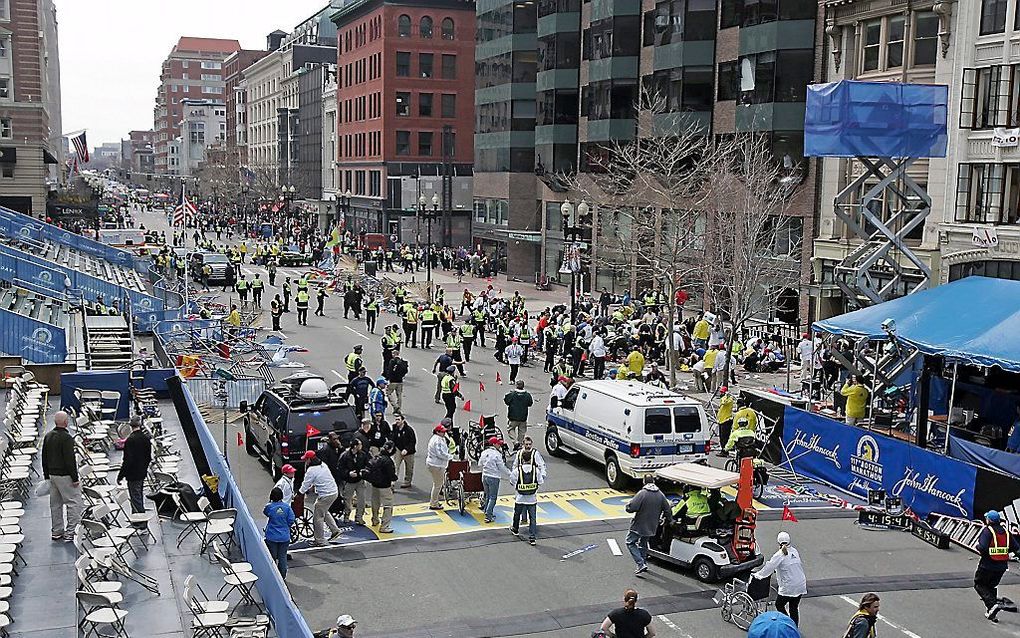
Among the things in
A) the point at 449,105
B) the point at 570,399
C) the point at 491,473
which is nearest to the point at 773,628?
the point at 491,473

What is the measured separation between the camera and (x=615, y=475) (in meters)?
20.0

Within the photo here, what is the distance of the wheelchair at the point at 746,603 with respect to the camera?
13.6 m

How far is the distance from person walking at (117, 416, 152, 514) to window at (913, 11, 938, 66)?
96.4 feet

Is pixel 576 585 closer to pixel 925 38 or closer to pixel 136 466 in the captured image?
pixel 136 466

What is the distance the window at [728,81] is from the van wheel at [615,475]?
30.4 m

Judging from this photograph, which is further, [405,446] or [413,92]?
[413,92]

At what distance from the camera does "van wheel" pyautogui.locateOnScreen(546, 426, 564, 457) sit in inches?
886

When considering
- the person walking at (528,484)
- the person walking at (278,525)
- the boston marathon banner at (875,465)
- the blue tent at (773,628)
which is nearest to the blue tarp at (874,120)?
the boston marathon banner at (875,465)

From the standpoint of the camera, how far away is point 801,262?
42031mm

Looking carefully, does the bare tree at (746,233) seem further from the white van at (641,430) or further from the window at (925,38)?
the white van at (641,430)

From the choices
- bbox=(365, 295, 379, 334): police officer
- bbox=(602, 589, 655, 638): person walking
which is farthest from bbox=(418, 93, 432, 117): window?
bbox=(602, 589, 655, 638): person walking

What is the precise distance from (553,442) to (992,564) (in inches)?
398

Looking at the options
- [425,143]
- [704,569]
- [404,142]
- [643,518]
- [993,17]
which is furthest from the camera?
[425,143]

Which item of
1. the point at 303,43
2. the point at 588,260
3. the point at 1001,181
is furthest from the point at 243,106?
the point at 1001,181
